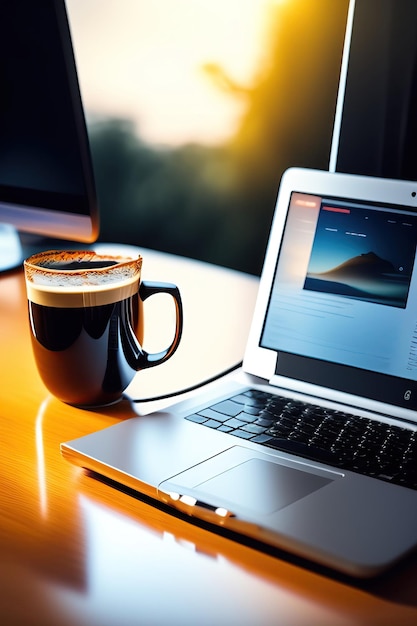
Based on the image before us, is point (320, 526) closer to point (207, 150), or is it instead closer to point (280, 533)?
point (280, 533)

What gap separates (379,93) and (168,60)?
1263mm

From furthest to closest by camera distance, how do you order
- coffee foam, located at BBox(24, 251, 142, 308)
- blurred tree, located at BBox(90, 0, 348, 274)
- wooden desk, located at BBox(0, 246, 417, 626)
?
blurred tree, located at BBox(90, 0, 348, 274) < coffee foam, located at BBox(24, 251, 142, 308) < wooden desk, located at BBox(0, 246, 417, 626)

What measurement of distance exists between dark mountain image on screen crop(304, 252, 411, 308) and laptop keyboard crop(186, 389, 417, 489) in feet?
0.42

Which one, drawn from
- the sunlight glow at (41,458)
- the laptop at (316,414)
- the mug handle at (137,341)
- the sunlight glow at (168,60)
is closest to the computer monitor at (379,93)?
the laptop at (316,414)

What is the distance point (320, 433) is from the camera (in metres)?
0.74

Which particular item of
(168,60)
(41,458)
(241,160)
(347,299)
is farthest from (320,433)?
(168,60)

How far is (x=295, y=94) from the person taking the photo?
204 centimetres

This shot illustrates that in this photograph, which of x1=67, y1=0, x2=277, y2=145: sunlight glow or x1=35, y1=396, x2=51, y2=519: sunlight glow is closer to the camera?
x1=35, y1=396, x2=51, y2=519: sunlight glow

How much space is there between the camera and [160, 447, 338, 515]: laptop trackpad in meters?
0.61

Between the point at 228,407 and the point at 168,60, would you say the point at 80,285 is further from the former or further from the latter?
the point at 168,60

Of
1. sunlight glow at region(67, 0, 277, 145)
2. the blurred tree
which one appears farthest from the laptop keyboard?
sunlight glow at region(67, 0, 277, 145)

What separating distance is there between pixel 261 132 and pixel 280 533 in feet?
5.67

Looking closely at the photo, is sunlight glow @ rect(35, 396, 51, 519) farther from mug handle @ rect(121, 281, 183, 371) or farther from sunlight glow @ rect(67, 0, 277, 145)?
sunlight glow @ rect(67, 0, 277, 145)

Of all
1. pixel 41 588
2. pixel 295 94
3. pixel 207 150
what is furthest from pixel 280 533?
pixel 207 150
